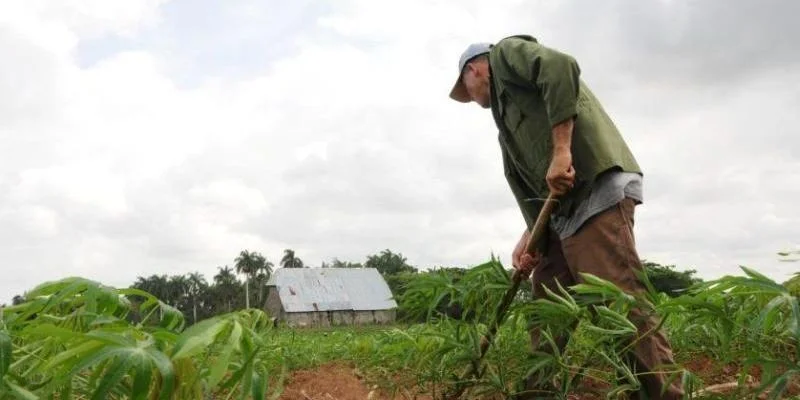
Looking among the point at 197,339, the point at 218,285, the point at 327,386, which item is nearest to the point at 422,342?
the point at 327,386

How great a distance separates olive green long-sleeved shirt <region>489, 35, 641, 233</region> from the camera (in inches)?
111

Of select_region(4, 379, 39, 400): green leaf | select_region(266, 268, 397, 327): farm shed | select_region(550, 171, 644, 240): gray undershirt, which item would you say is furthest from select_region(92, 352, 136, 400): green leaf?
select_region(266, 268, 397, 327): farm shed

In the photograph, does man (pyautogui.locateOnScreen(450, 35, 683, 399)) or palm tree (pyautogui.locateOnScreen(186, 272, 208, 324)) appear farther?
palm tree (pyautogui.locateOnScreen(186, 272, 208, 324))

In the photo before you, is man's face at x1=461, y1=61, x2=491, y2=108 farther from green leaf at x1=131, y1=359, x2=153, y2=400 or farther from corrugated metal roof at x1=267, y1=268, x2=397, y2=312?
corrugated metal roof at x1=267, y1=268, x2=397, y2=312

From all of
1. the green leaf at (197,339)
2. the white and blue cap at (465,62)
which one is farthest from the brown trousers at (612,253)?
the green leaf at (197,339)

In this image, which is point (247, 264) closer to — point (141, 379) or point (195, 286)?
point (195, 286)

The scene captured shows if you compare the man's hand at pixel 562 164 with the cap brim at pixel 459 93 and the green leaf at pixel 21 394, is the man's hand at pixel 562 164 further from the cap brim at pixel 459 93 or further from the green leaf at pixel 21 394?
the green leaf at pixel 21 394

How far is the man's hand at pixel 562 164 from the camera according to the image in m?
2.72

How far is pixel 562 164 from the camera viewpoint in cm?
273

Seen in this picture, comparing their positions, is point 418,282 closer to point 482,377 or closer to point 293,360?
point 482,377

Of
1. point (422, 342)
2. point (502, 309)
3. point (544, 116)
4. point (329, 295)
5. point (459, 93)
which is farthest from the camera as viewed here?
point (329, 295)

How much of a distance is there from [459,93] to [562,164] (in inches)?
34.4

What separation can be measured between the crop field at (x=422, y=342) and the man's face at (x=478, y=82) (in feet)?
3.07

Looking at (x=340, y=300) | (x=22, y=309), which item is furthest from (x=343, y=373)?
(x=340, y=300)
